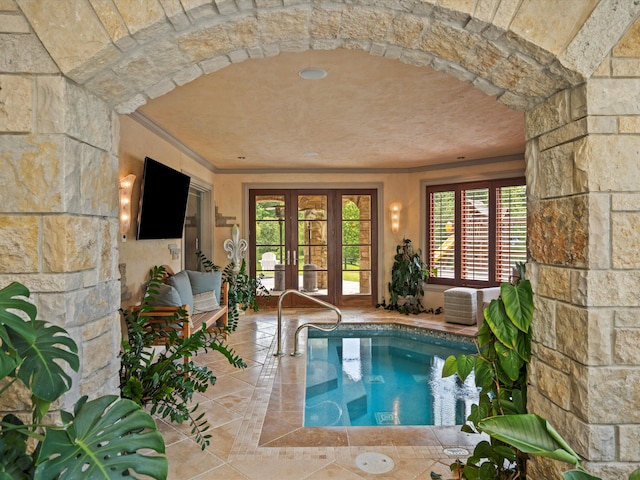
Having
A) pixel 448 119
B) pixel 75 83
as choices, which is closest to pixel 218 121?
pixel 448 119

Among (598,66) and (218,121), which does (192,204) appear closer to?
(218,121)

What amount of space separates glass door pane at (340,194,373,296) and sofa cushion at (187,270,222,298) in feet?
8.75

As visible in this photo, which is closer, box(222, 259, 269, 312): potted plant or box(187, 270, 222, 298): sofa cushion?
box(187, 270, 222, 298): sofa cushion

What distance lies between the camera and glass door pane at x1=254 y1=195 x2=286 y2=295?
6.96 metres

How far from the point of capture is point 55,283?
52.8 inches

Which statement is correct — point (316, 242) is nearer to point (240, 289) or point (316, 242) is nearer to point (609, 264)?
point (240, 289)

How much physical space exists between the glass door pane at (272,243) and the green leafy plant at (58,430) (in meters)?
5.82

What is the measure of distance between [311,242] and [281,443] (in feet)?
15.4

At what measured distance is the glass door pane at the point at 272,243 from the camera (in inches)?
274

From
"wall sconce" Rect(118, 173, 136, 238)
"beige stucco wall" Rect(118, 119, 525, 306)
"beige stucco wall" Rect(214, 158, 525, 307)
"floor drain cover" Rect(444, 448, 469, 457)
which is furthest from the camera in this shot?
"beige stucco wall" Rect(214, 158, 525, 307)

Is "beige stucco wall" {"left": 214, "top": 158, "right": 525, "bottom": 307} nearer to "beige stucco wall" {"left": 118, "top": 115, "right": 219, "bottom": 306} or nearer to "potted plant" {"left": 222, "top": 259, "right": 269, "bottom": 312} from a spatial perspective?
"potted plant" {"left": 222, "top": 259, "right": 269, "bottom": 312}

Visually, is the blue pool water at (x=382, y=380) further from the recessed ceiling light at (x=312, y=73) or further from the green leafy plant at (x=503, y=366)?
the recessed ceiling light at (x=312, y=73)

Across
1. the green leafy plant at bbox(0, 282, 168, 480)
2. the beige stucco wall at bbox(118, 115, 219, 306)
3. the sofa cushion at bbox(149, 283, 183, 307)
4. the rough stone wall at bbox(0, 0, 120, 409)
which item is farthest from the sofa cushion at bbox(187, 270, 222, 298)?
the green leafy plant at bbox(0, 282, 168, 480)

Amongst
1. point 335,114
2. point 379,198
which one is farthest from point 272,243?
point 335,114
